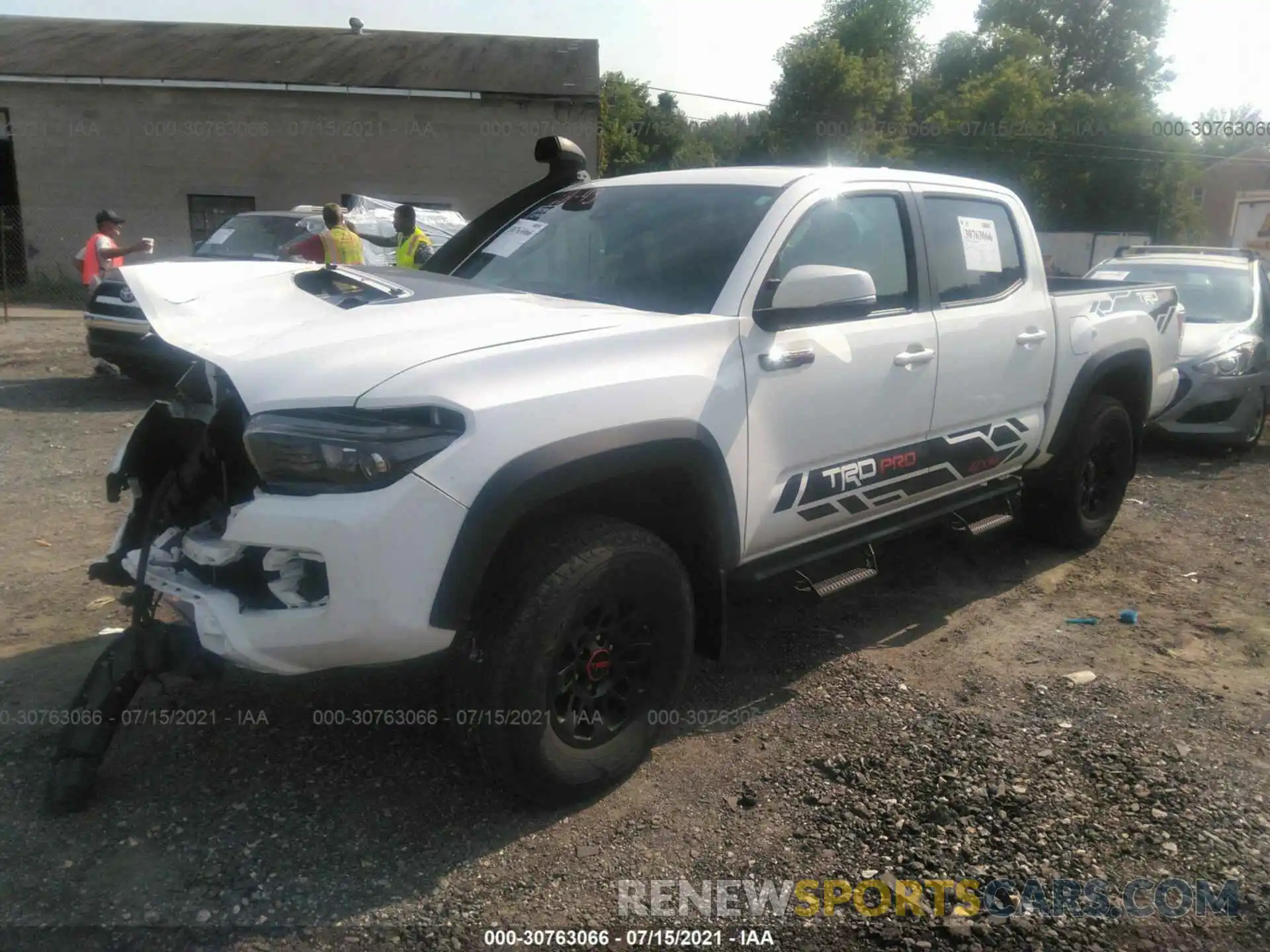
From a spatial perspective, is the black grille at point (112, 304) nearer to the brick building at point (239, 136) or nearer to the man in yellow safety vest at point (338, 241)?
the man in yellow safety vest at point (338, 241)

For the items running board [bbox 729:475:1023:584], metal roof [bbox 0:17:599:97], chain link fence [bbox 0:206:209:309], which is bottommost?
running board [bbox 729:475:1023:584]

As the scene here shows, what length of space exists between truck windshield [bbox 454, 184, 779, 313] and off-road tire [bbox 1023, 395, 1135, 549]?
8.15 ft

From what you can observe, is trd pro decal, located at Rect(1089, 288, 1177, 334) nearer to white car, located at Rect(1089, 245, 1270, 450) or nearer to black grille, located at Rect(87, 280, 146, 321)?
white car, located at Rect(1089, 245, 1270, 450)

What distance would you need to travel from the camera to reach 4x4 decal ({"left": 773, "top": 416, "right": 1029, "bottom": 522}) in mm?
3545

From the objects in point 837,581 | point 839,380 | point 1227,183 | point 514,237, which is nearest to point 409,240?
point 514,237

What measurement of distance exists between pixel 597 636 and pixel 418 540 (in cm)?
75

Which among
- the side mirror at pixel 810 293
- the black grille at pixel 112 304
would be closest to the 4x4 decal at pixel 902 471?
the side mirror at pixel 810 293

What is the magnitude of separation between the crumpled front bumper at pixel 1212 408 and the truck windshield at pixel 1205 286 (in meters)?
0.82

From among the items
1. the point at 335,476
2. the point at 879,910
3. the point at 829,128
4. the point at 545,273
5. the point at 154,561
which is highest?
the point at 829,128

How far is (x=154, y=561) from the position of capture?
287 centimetres

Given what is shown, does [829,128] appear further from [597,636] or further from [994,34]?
[597,636]

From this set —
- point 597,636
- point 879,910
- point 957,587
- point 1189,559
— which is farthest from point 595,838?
point 1189,559

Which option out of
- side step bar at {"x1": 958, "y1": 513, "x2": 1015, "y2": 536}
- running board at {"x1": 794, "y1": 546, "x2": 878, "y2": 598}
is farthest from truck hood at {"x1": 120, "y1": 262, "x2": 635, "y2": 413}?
side step bar at {"x1": 958, "y1": 513, "x2": 1015, "y2": 536}

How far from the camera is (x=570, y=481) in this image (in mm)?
2752
